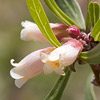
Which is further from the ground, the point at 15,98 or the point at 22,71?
the point at 22,71

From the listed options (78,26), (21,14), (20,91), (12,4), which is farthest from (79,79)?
(78,26)

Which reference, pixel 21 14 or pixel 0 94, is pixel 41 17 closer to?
pixel 0 94

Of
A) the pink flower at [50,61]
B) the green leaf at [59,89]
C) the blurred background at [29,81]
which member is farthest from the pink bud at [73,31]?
the blurred background at [29,81]

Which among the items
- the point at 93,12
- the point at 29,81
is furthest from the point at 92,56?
the point at 29,81

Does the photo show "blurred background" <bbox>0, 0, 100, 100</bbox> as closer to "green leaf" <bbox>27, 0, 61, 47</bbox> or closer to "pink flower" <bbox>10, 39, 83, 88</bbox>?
"pink flower" <bbox>10, 39, 83, 88</bbox>

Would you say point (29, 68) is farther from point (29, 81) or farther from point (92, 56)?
point (29, 81)

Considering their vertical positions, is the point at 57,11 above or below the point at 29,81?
above

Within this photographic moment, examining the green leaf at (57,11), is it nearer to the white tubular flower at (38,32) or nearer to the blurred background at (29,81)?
the white tubular flower at (38,32)
